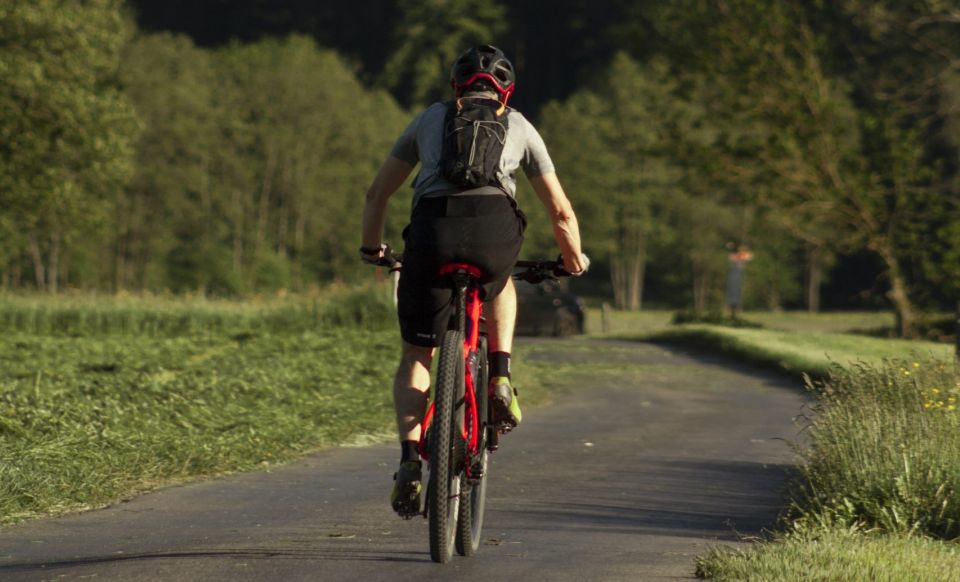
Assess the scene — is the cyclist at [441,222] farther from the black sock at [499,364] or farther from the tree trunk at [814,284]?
the tree trunk at [814,284]

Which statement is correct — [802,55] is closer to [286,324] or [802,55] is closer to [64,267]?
[286,324]

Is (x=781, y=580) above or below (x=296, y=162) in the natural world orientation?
below

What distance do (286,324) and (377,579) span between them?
20.0 m

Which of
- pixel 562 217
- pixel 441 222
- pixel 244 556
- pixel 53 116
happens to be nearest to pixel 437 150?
pixel 441 222

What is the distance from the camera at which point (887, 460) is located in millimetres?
7473

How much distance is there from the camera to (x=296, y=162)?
2822 inches

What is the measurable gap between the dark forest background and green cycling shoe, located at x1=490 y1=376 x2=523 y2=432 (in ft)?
78.2

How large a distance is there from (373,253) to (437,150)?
2.11 ft

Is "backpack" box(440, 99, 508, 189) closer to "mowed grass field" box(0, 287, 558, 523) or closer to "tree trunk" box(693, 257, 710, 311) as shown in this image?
"mowed grass field" box(0, 287, 558, 523)

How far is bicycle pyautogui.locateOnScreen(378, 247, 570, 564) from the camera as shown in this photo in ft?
18.7

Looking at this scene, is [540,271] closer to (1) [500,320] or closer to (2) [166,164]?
(1) [500,320]

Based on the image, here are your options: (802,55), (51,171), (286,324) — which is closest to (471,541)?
(286,324)

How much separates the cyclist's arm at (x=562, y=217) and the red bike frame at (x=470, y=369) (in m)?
0.41

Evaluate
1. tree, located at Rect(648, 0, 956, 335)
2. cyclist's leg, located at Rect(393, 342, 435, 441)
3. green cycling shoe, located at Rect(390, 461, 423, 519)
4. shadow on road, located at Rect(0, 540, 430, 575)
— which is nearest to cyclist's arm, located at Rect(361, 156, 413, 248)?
cyclist's leg, located at Rect(393, 342, 435, 441)
